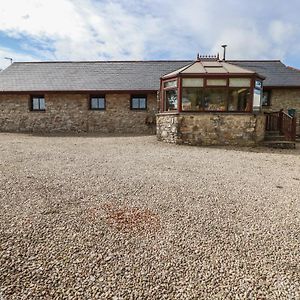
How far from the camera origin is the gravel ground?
199 centimetres

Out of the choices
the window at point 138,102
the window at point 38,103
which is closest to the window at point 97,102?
the window at point 138,102

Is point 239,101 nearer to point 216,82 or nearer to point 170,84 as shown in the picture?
point 216,82

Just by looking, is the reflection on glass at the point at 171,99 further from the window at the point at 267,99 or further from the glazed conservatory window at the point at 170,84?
the window at the point at 267,99

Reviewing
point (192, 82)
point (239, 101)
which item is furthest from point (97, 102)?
point (239, 101)

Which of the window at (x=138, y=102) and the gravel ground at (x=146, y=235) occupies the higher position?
the window at (x=138, y=102)

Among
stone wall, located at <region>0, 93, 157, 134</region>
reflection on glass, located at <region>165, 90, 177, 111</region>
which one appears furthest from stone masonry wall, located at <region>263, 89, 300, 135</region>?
stone wall, located at <region>0, 93, 157, 134</region>

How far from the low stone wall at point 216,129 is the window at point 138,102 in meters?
5.28

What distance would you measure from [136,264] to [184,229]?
88 cm

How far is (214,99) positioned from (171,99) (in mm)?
1939

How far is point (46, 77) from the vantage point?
16.2 meters

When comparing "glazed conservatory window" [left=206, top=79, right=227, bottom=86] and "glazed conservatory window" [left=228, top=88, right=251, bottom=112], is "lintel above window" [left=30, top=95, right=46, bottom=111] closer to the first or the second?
"glazed conservatory window" [left=206, top=79, right=227, bottom=86]

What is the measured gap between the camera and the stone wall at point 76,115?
14.7 metres

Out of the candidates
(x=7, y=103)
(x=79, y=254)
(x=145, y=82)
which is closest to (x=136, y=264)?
(x=79, y=254)

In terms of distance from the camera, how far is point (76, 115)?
1484cm
